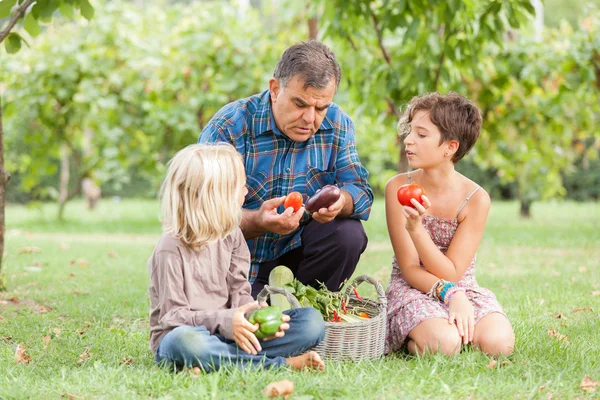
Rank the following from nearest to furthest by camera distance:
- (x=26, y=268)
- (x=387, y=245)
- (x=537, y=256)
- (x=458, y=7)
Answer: (x=458, y=7)
(x=26, y=268)
(x=537, y=256)
(x=387, y=245)

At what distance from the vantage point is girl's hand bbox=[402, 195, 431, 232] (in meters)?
3.28

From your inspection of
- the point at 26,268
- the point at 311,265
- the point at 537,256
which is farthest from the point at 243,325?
the point at 537,256

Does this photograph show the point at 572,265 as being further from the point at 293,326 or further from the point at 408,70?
the point at 293,326

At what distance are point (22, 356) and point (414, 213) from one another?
190 cm

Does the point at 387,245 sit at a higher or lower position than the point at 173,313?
lower

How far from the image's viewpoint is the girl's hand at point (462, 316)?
10.8ft

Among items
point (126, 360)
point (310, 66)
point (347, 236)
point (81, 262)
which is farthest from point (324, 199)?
point (81, 262)

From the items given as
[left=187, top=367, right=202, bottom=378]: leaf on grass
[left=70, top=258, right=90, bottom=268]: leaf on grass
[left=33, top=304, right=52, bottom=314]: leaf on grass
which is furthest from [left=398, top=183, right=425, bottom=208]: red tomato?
[left=70, top=258, right=90, bottom=268]: leaf on grass

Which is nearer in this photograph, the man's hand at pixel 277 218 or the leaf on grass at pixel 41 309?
the man's hand at pixel 277 218

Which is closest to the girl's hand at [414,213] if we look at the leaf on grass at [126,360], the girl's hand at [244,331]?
the girl's hand at [244,331]

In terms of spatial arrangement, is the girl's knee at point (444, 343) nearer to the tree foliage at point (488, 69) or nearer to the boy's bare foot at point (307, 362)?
the boy's bare foot at point (307, 362)

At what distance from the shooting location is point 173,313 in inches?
116

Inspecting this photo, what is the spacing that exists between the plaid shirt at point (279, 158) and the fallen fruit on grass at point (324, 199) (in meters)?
0.36

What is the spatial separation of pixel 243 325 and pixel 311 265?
1118 mm
